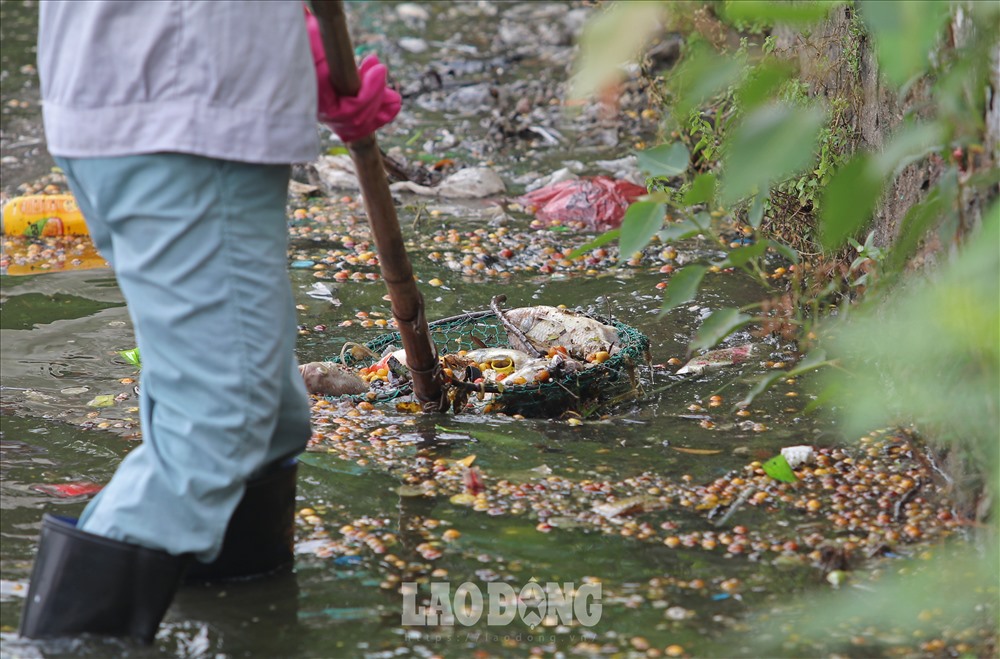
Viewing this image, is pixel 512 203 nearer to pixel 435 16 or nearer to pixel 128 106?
pixel 128 106

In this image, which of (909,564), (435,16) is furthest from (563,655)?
(435,16)

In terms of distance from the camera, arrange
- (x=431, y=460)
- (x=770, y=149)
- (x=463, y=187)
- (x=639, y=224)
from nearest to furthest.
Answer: (x=770, y=149) < (x=639, y=224) < (x=431, y=460) < (x=463, y=187)

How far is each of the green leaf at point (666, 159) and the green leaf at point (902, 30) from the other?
78 centimetres

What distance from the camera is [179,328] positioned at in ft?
6.72

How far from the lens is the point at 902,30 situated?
1.33m

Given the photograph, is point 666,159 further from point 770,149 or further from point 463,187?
point 463,187

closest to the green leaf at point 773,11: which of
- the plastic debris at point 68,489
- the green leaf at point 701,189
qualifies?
the green leaf at point 701,189

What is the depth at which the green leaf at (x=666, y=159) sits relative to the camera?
2.16m

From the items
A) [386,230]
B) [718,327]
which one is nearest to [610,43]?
[718,327]

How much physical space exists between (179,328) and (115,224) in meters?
0.25

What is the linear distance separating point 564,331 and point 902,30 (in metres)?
2.43

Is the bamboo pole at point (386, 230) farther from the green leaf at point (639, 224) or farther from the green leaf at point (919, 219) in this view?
the green leaf at point (919, 219)

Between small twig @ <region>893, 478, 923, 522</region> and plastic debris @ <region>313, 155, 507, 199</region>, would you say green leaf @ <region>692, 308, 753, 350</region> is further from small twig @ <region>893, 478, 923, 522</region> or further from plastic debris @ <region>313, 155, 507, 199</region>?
plastic debris @ <region>313, 155, 507, 199</region>

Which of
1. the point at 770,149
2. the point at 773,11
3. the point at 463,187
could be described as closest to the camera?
the point at 773,11
